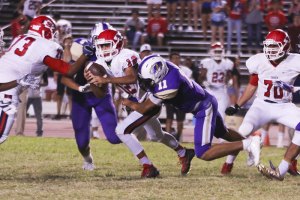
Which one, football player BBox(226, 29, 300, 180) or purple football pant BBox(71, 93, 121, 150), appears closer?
football player BBox(226, 29, 300, 180)

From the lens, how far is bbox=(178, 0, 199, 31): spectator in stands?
2072cm

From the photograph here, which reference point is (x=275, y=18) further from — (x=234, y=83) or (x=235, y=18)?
(x=234, y=83)

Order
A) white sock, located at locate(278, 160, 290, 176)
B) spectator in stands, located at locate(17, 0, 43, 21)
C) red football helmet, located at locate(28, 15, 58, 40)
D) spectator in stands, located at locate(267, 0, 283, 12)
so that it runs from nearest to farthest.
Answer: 1. white sock, located at locate(278, 160, 290, 176)
2. red football helmet, located at locate(28, 15, 58, 40)
3. spectator in stands, located at locate(267, 0, 283, 12)
4. spectator in stands, located at locate(17, 0, 43, 21)

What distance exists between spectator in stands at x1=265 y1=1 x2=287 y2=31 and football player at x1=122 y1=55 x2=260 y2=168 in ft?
31.1

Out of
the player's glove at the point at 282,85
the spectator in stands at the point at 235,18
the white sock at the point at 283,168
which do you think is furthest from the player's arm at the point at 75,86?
the spectator in stands at the point at 235,18

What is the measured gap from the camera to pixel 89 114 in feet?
34.3

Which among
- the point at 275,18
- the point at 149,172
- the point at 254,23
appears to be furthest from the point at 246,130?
the point at 254,23

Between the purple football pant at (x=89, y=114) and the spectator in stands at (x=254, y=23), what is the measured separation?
31.7 ft

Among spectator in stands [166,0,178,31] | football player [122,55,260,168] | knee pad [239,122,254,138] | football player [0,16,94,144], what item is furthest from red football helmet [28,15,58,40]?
spectator in stands [166,0,178,31]

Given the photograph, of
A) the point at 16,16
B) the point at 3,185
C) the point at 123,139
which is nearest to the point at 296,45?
the point at 123,139

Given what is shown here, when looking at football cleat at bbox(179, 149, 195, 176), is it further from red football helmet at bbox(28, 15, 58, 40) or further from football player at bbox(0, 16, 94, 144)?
red football helmet at bbox(28, 15, 58, 40)

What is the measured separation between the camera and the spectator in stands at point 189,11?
20.7 meters

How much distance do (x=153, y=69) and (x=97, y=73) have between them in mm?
625

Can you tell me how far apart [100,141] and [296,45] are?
3.31 m
